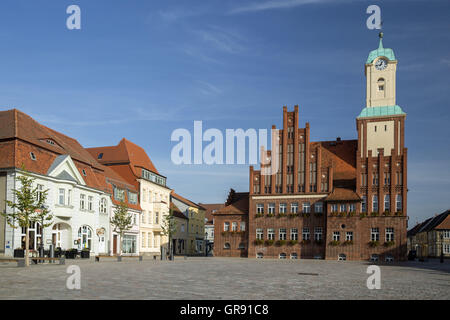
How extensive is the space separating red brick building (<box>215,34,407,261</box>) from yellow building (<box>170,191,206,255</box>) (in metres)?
17.5

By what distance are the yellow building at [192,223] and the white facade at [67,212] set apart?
3161 cm

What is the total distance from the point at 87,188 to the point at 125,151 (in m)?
17.2

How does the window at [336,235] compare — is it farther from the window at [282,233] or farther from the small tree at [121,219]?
the small tree at [121,219]

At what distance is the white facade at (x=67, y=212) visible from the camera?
37625 millimetres

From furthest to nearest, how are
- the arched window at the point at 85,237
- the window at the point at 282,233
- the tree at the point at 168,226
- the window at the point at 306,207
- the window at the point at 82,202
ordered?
1. the window at the point at 282,233
2. the tree at the point at 168,226
3. the window at the point at 306,207
4. the window at the point at 82,202
5. the arched window at the point at 85,237

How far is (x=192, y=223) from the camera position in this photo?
281 feet

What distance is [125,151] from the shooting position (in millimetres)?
64000

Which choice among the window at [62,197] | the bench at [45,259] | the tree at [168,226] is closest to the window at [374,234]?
the tree at [168,226]

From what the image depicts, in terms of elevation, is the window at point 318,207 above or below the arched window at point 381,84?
below

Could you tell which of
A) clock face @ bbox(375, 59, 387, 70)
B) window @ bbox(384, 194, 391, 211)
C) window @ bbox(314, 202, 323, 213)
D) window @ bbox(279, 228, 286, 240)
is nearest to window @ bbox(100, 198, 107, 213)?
window @ bbox(279, 228, 286, 240)

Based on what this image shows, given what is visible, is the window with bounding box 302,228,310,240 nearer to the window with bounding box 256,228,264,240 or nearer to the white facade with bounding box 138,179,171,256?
the window with bounding box 256,228,264,240

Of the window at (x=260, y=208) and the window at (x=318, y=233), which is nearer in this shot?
the window at (x=318, y=233)
